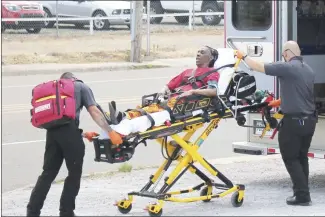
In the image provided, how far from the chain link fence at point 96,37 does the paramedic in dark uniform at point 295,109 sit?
52.4 ft

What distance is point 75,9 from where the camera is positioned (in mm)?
31453

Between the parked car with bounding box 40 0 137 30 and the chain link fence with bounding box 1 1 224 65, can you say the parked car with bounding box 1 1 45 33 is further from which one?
the parked car with bounding box 40 0 137 30

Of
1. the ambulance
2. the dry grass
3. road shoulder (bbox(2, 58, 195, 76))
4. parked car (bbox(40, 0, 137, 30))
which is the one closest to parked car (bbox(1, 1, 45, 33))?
the dry grass

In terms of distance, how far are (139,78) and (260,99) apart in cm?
1263

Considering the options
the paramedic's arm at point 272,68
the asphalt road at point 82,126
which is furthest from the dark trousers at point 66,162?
the asphalt road at point 82,126

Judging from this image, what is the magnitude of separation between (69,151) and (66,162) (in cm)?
12

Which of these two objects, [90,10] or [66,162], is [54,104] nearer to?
[66,162]

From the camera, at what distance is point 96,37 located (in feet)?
93.9

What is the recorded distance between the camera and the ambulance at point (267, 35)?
32.9ft

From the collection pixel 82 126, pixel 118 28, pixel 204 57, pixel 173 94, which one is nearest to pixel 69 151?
pixel 173 94

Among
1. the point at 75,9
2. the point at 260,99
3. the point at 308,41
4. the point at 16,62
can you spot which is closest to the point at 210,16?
the point at 75,9

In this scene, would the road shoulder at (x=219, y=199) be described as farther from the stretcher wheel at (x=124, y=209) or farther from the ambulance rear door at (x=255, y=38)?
the ambulance rear door at (x=255, y=38)

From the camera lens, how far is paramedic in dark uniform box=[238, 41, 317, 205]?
28.4ft

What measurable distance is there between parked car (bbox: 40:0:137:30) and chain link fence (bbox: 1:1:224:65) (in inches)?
1.3
